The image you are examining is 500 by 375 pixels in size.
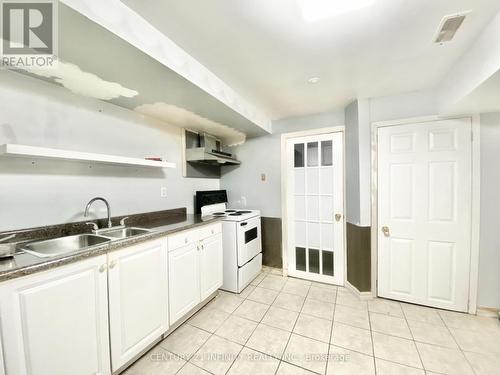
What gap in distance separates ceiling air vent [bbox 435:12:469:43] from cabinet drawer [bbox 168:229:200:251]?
7.74 feet

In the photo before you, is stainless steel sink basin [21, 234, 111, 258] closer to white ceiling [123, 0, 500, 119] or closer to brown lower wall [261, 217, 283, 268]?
white ceiling [123, 0, 500, 119]

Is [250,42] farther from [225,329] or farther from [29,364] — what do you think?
[225,329]

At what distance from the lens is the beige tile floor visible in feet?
4.81

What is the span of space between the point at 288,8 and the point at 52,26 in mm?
1208

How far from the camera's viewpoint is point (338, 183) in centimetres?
268

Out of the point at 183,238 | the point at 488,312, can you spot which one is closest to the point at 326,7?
the point at 183,238

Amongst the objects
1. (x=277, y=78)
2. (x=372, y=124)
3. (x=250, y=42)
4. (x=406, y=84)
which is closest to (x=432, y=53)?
(x=406, y=84)

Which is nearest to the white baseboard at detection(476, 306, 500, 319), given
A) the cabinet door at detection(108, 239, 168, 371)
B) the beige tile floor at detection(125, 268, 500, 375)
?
the beige tile floor at detection(125, 268, 500, 375)

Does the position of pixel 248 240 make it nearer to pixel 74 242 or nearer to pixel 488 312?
pixel 74 242

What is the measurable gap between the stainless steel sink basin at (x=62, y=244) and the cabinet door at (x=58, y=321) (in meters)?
0.25

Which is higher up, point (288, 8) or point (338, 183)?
point (288, 8)

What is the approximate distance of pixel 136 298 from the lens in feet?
4.76

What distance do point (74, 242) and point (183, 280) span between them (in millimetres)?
905

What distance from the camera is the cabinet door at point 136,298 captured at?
132 cm
